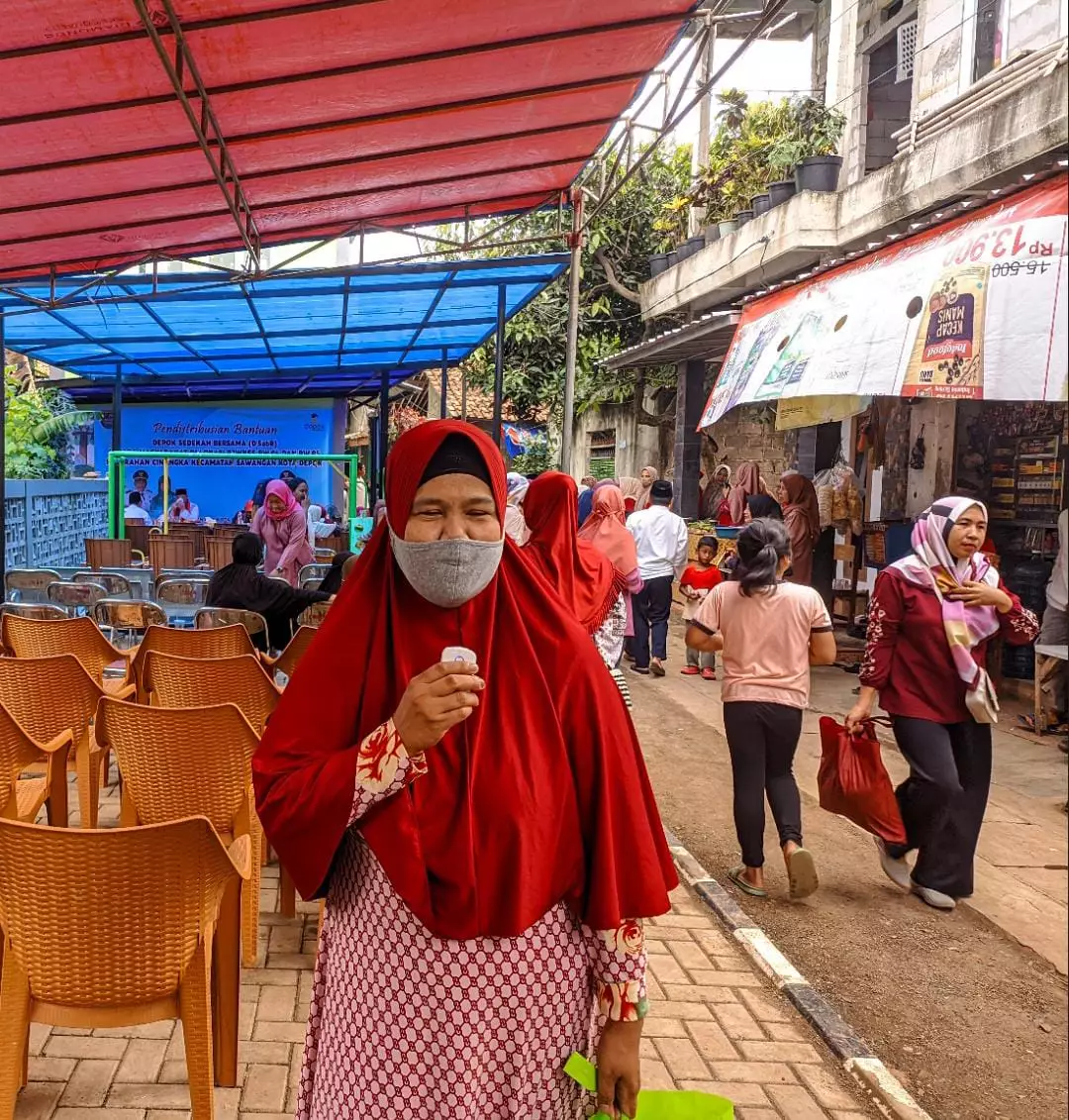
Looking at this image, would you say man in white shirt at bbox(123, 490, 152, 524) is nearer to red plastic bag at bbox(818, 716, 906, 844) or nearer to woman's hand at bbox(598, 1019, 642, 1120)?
red plastic bag at bbox(818, 716, 906, 844)

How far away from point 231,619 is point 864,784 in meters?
3.32

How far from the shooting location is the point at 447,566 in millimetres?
1524

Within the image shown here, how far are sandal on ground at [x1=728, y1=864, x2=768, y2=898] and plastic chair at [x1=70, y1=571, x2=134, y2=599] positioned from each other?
4.69 meters

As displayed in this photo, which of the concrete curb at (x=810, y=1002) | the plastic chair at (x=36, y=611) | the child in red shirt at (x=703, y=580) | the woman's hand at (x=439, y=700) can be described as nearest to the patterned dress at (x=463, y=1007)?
the woman's hand at (x=439, y=700)

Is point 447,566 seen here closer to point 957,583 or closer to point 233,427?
point 957,583

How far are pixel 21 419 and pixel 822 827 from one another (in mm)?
18557

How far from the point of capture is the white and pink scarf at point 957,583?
3.99 m

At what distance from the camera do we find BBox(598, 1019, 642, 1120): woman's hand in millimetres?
1565

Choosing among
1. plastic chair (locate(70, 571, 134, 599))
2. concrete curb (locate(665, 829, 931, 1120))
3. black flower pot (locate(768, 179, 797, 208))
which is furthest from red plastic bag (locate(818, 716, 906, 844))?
black flower pot (locate(768, 179, 797, 208))

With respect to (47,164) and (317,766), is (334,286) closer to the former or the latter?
(47,164)

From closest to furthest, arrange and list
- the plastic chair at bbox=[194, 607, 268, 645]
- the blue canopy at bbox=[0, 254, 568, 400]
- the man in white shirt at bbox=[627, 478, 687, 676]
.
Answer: the plastic chair at bbox=[194, 607, 268, 645] < the blue canopy at bbox=[0, 254, 568, 400] < the man in white shirt at bbox=[627, 478, 687, 676]

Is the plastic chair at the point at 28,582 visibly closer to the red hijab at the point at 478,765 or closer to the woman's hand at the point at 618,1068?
the red hijab at the point at 478,765

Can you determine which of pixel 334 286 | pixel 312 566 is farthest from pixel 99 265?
pixel 312 566

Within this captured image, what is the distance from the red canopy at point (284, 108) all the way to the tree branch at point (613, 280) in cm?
857
